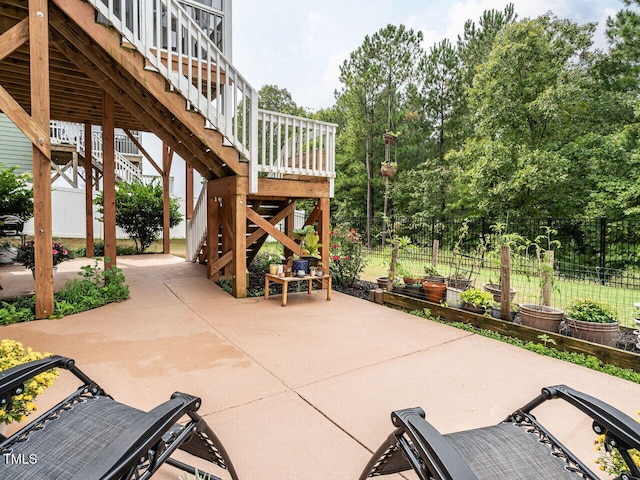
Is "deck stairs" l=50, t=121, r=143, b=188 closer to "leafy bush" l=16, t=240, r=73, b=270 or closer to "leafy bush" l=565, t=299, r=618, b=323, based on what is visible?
"leafy bush" l=16, t=240, r=73, b=270

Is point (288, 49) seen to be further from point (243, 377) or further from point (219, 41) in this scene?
point (243, 377)

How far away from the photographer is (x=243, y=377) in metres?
2.81

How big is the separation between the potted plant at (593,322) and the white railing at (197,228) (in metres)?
5.76

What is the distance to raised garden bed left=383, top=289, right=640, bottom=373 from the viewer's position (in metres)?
3.07

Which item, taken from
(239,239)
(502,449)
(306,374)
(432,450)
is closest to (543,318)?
(306,374)

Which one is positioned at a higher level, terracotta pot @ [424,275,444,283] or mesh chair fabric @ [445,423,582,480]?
terracotta pot @ [424,275,444,283]

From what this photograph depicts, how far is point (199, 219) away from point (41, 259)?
372 centimetres

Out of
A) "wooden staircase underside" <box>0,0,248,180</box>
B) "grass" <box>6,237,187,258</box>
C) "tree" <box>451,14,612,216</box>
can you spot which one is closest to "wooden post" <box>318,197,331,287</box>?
"wooden staircase underside" <box>0,0,248,180</box>

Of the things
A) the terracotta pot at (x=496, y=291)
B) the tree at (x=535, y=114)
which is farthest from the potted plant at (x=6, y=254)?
the tree at (x=535, y=114)

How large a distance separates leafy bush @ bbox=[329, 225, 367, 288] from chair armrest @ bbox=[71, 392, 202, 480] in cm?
520

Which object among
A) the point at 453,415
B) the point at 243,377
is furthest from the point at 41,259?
the point at 453,415

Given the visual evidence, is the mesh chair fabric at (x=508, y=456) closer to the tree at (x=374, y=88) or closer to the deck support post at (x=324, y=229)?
the deck support post at (x=324, y=229)

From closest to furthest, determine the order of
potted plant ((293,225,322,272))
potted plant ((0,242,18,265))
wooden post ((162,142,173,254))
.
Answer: potted plant ((293,225,322,272))
potted plant ((0,242,18,265))
wooden post ((162,142,173,254))

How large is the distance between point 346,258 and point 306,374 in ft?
12.3
